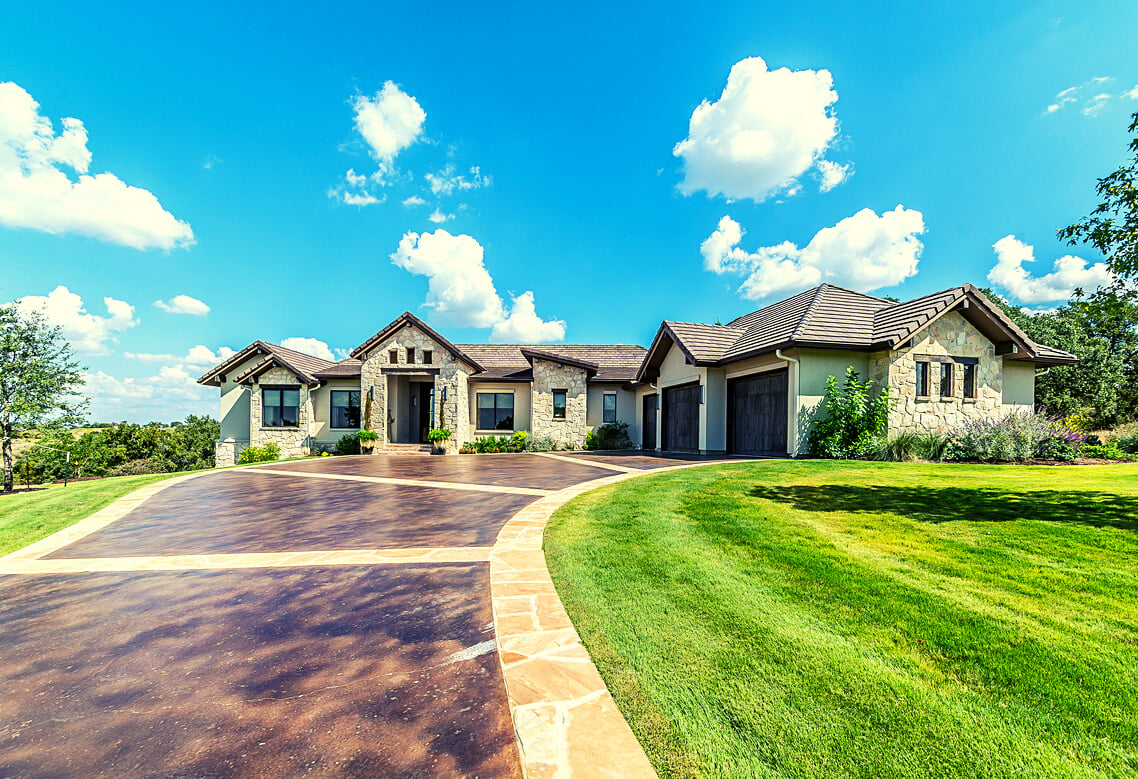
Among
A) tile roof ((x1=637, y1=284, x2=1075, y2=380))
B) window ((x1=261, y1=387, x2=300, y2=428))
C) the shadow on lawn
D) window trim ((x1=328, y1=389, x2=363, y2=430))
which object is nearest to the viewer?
the shadow on lawn

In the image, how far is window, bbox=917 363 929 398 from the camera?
45.9ft

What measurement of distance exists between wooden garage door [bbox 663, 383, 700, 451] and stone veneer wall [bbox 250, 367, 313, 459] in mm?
17264

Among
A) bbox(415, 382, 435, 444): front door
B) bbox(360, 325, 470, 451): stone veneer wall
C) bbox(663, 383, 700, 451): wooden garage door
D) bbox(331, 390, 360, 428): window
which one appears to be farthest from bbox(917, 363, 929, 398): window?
bbox(331, 390, 360, 428): window

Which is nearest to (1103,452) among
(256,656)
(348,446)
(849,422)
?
(849,422)

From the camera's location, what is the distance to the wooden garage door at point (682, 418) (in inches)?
717

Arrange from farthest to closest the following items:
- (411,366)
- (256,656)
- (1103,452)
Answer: (411,366) → (1103,452) → (256,656)

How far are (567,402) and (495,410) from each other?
12.6 feet

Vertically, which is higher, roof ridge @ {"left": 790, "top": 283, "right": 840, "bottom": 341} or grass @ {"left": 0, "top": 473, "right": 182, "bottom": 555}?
roof ridge @ {"left": 790, "top": 283, "right": 840, "bottom": 341}

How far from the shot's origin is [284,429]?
2225 centimetres

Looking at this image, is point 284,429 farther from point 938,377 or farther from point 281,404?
point 938,377

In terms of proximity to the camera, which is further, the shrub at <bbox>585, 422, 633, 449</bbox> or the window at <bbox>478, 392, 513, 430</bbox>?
the window at <bbox>478, 392, 513, 430</bbox>

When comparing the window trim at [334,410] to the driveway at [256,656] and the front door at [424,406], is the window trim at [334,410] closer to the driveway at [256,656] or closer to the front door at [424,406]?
the front door at [424,406]

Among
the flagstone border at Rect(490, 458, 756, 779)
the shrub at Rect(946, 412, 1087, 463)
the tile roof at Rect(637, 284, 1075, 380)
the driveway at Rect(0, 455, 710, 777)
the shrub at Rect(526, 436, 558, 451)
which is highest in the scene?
the tile roof at Rect(637, 284, 1075, 380)

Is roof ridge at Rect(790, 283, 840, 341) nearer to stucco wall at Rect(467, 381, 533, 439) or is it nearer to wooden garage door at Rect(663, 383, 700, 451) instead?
wooden garage door at Rect(663, 383, 700, 451)
